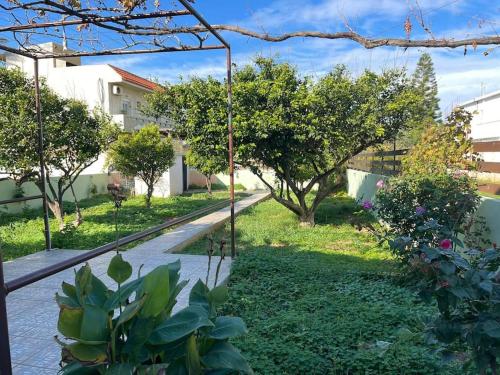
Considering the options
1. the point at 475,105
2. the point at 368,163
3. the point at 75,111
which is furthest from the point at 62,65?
the point at 475,105

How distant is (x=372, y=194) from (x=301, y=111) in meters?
3.28

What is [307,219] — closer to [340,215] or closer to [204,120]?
[340,215]

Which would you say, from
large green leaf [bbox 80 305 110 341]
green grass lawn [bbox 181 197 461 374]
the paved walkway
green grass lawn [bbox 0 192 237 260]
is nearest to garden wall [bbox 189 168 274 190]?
green grass lawn [bbox 0 192 237 260]

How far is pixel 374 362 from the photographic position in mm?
2406

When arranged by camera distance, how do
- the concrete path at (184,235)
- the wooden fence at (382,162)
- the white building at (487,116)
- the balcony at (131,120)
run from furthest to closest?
the balcony at (131,120), the white building at (487,116), the wooden fence at (382,162), the concrete path at (184,235)

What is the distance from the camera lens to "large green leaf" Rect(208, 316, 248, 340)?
144 cm

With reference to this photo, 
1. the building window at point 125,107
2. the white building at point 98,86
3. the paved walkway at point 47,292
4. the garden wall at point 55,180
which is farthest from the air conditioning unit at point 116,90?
the paved walkway at point 47,292

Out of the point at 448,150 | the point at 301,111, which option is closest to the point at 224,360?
the point at 448,150

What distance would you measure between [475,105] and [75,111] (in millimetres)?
17362

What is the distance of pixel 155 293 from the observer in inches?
51.3

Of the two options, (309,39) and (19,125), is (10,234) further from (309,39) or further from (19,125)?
(309,39)

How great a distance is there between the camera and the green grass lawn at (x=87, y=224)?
20.5 feet

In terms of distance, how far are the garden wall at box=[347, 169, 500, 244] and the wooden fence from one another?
0.49ft

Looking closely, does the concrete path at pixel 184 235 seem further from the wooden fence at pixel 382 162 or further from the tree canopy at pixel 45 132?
the wooden fence at pixel 382 162
